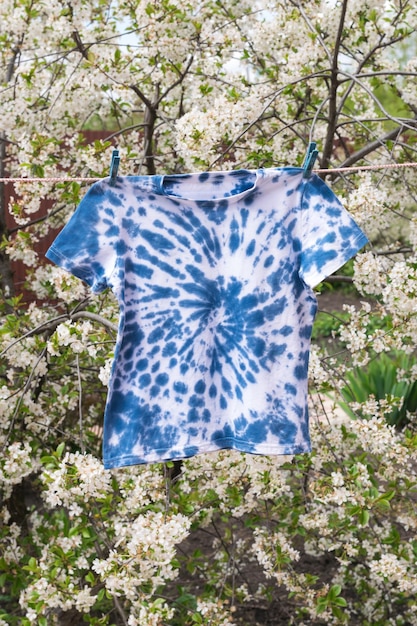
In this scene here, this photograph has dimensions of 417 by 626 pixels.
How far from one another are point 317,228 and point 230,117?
0.92 metres

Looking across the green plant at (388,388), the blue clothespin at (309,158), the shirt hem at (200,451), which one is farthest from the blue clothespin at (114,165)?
the green plant at (388,388)

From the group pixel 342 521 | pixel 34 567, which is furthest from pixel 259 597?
pixel 34 567

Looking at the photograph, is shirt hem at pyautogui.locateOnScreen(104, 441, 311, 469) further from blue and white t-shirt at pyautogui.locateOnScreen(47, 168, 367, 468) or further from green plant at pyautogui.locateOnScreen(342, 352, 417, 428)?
green plant at pyautogui.locateOnScreen(342, 352, 417, 428)

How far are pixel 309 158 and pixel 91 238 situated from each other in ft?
2.03

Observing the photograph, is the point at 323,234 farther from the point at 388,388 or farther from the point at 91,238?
the point at 388,388

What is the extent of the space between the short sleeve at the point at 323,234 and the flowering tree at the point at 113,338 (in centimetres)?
28

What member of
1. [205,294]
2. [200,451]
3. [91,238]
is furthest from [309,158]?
[200,451]

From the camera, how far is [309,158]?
1.97 meters

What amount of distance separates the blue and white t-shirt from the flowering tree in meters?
0.33

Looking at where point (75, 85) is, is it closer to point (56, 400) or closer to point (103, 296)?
point (103, 296)

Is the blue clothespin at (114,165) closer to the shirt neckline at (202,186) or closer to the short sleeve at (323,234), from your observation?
the shirt neckline at (202,186)

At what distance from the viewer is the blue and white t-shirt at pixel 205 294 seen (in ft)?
6.56

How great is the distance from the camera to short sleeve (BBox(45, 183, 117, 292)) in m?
2.00

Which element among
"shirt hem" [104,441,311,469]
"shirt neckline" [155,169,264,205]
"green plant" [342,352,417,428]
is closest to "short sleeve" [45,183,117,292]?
"shirt neckline" [155,169,264,205]
